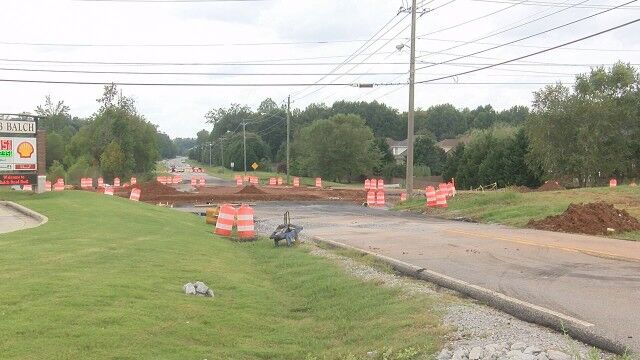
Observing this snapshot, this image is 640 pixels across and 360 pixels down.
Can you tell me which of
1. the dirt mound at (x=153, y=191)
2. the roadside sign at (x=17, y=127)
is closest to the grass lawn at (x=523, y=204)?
→ the roadside sign at (x=17, y=127)

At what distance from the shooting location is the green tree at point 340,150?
327 ft

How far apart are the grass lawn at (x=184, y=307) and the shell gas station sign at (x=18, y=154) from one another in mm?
17745

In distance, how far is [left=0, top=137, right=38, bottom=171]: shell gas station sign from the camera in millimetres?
31500

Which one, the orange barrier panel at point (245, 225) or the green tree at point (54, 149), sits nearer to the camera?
the orange barrier panel at point (245, 225)

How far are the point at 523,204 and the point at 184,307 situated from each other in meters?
19.8

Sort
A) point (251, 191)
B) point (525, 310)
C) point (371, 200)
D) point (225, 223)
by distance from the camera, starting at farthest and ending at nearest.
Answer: point (251, 191), point (371, 200), point (225, 223), point (525, 310)

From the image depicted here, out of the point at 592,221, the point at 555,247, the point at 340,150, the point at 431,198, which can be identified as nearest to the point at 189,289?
the point at 555,247

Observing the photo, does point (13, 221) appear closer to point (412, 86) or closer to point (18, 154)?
point (18, 154)

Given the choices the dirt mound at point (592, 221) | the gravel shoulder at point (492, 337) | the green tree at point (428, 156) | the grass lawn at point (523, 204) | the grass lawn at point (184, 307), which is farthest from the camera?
the green tree at point (428, 156)

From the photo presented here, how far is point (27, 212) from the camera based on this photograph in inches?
967

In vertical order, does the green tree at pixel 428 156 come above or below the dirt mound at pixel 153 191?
above

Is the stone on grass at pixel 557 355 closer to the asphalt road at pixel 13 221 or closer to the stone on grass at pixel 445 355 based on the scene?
the stone on grass at pixel 445 355

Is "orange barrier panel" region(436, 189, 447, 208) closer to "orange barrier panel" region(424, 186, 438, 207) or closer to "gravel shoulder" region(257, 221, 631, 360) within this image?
"orange barrier panel" region(424, 186, 438, 207)

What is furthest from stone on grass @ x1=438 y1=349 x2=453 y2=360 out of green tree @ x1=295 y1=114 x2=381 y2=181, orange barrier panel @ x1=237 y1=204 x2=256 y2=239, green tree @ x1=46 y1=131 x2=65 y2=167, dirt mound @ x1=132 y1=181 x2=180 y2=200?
green tree @ x1=46 y1=131 x2=65 y2=167
